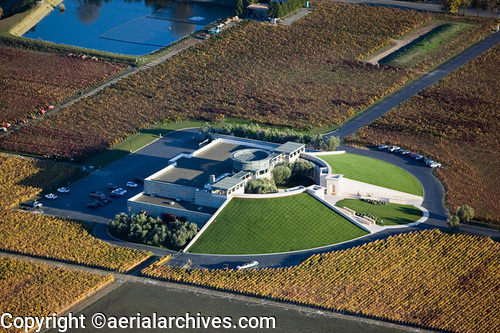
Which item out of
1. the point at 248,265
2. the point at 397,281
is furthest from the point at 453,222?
the point at 248,265

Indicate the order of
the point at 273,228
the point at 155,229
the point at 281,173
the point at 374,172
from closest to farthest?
the point at 155,229 → the point at 273,228 → the point at 281,173 → the point at 374,172

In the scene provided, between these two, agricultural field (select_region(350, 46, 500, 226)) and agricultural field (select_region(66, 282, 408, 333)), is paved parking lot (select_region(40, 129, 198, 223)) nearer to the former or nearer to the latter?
agricultural field (select_region(66, 282, 408, 333))

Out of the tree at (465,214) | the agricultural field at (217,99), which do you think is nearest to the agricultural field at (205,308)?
the tree at (465,214)

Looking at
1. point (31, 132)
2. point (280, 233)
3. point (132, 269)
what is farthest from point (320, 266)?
point (31, 132)

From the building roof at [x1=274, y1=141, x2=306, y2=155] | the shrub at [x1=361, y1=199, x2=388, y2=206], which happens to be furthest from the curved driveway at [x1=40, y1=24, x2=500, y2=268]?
the building roof at [x1=274, y1=141, x2=306, y2=155]

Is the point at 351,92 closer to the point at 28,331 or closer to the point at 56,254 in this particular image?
the point at 56,254

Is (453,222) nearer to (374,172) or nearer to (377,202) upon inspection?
(377,202)
